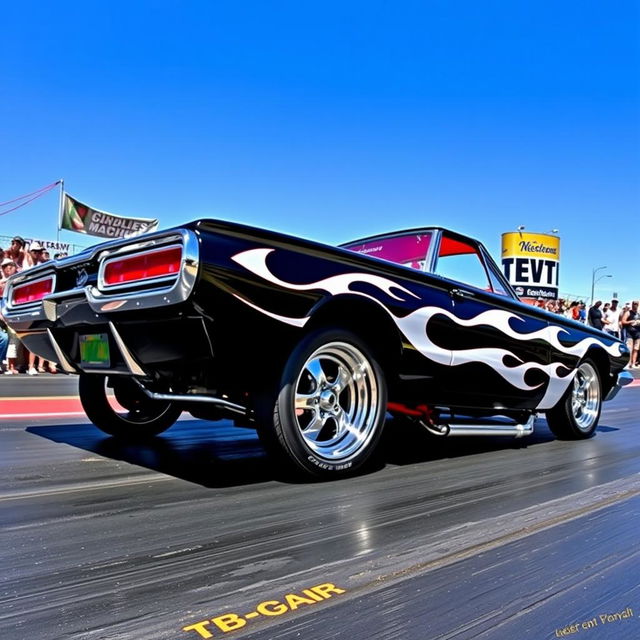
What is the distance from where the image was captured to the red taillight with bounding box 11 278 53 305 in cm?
367

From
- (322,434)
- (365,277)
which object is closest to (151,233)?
(365,277)

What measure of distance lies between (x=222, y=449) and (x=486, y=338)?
1.93 metres

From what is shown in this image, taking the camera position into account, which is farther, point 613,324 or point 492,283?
point 613,324

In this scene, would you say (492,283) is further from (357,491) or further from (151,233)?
(151,233)

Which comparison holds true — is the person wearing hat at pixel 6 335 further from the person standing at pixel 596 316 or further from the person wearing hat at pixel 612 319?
the person wearing hat at pixel 612 319

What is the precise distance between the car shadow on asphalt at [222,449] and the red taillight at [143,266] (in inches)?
43.7

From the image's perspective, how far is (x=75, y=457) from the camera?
12.6ft

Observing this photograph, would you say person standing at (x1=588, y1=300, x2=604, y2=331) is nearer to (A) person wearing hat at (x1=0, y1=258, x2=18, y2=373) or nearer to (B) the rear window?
(B) the rear window

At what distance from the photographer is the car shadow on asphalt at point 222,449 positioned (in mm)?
3492

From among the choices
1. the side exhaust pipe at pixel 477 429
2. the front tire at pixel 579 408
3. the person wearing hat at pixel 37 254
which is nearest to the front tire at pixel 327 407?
the side exhaust pipe at pixel 477 429

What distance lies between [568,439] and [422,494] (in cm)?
287

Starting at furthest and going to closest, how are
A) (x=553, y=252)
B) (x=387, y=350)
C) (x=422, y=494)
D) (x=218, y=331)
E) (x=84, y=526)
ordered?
1. (x=553, y=252)
2. (x=387, y=350)
3. (x=422, y=494)
4. (x=218, y=331)
5. (x=84, y=526)

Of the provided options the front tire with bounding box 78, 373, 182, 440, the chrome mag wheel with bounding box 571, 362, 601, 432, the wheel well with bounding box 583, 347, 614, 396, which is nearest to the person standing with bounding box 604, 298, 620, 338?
the wheel well with bounding box 583, 347, 614, 396

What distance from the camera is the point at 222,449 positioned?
4.25 metres
